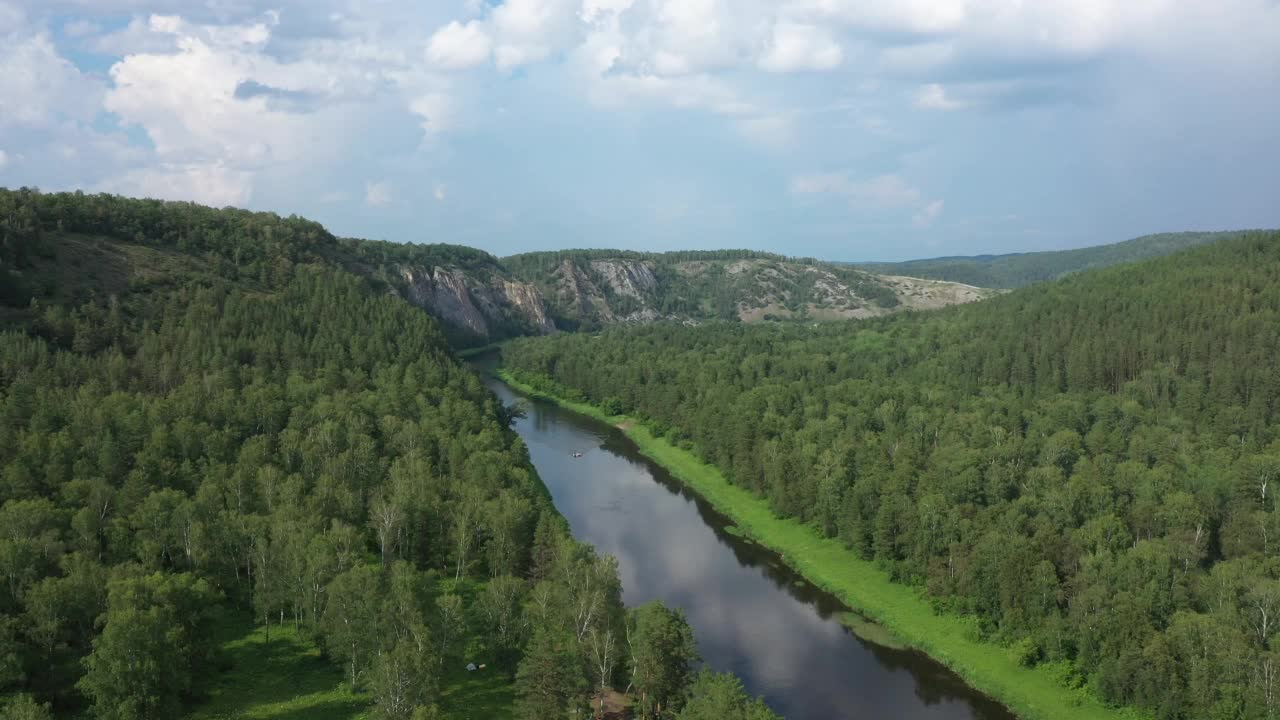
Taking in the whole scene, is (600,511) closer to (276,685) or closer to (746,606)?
(746,606)

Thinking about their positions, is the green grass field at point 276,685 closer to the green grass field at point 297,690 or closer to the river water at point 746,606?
the green grass field at point 297,690

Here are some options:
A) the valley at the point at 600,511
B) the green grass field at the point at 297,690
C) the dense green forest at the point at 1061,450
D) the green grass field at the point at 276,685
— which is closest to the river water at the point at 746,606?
the valley at the point at 600,511

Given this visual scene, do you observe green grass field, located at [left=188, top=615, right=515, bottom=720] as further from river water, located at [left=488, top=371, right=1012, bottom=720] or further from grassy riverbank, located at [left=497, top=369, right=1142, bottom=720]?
grassy riverbank, located at [left=497, top=369, right=1142, bottom=720]

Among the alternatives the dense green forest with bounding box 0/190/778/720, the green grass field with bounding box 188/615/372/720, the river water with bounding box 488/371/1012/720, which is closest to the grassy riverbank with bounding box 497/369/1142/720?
the river water with bounding box 488/371/1012/720

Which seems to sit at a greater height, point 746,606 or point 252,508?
point 252,508

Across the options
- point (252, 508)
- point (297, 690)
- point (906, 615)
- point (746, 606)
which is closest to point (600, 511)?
point (746, 606)
